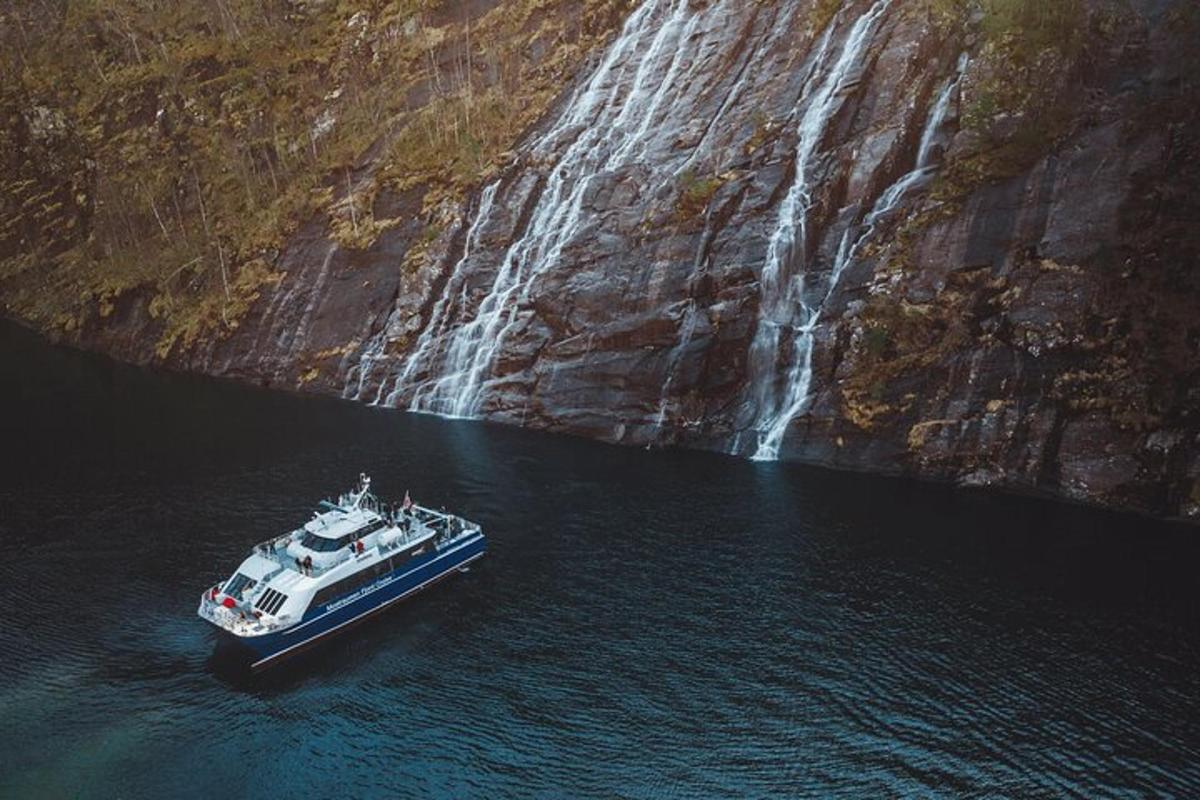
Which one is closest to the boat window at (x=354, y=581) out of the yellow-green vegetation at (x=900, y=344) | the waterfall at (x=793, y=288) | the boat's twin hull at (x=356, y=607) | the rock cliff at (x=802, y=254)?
the boat's twin hull at (x=356, y=607)

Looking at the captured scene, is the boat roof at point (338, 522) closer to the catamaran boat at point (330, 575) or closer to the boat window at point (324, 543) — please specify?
the catamaran boat at point (330, 575)

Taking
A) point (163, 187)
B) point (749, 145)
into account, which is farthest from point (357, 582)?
point (163, 187)

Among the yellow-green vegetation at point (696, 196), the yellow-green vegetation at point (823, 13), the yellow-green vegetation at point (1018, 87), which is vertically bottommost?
the yellow-green vegetation at point (696, 196)

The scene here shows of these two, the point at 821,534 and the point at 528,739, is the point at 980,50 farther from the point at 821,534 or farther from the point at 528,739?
the point at 528,739

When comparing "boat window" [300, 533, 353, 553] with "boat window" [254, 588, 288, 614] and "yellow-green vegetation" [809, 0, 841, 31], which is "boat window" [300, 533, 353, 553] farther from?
"yellow-green vegetation" [809, 0, 841, 31]

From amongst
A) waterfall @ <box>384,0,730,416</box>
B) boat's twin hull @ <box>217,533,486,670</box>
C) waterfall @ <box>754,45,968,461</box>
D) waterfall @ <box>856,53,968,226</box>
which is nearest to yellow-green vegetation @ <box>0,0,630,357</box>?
waterfall @ <box>384,0,730,416</box>

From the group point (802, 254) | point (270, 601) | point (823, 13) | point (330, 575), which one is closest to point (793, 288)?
point (802, 254)
